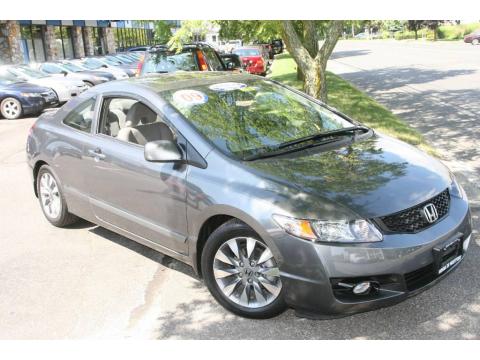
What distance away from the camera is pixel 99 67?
21297 millimetres

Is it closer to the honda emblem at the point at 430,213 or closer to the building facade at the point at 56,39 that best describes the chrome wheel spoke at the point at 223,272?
the honda emblem at the point at 430,213

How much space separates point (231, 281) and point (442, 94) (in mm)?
12418

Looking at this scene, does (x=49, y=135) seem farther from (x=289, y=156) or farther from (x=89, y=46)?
(x=89, y=46)

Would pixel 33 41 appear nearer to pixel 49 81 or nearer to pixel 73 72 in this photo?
pixel 73 72

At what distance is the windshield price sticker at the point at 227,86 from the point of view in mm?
4504

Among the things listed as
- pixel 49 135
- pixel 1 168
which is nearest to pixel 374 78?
pixel 1 168

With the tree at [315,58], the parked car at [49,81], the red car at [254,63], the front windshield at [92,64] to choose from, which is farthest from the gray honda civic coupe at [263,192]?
the red car at [254,63]

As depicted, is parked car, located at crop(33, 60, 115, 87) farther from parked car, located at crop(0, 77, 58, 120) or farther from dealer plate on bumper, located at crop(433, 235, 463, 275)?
dealer plate on bumper, located at crop(433, 235, 463, 275)

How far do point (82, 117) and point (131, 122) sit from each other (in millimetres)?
641

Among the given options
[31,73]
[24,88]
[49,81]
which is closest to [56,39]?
[31,73]

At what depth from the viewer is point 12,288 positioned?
4242 millimetres

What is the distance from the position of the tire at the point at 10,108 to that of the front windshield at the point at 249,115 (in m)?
11.9

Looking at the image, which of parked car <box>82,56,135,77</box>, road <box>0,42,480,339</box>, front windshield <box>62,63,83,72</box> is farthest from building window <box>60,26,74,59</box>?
road <box>0,42,480,339</box>

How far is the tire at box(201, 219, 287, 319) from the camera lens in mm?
3400
